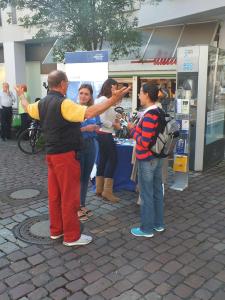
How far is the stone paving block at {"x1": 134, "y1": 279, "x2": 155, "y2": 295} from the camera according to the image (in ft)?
A: 10.5

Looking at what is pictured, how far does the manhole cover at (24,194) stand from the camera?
5722mm

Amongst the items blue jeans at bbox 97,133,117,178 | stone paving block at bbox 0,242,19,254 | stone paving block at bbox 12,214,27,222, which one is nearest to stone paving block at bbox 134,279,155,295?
stone paving block at bbox 0,242,19,254

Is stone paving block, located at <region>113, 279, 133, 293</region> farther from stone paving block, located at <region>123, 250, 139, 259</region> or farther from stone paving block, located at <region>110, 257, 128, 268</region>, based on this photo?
stone paving block, located at <region>123, 250, 139, 259</region>

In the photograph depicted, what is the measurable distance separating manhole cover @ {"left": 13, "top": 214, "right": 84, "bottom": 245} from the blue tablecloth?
151 cm

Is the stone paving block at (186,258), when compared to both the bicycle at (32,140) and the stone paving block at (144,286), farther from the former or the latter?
the bicycle at (32,140)

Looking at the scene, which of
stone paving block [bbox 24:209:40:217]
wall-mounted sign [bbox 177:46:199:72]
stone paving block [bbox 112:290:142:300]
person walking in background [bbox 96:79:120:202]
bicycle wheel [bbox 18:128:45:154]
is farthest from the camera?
bicycle wheel [bbox 18:128:45:154]

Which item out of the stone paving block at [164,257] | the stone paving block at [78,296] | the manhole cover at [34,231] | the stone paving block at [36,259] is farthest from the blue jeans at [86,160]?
the stone paving block at [78,296]

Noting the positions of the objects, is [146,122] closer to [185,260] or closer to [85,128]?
[85,128]

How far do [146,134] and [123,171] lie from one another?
2.04 m

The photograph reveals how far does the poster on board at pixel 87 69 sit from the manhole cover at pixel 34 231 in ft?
7.97

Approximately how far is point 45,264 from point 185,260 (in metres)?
1.44

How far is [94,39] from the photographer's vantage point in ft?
28.4

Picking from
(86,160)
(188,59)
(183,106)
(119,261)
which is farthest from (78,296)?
(188,59)

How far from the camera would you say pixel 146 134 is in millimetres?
3939
